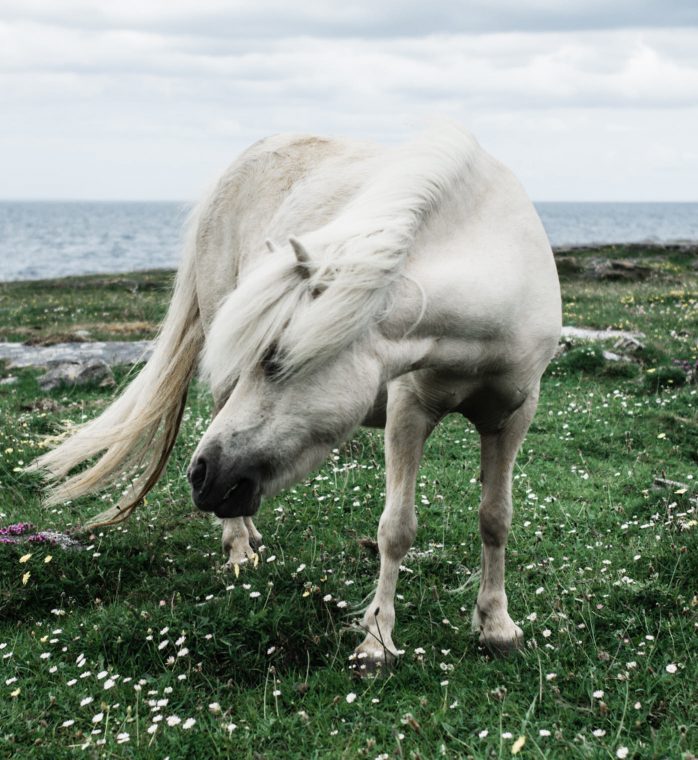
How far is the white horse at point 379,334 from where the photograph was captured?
4.03 meters

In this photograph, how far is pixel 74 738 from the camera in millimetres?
4570

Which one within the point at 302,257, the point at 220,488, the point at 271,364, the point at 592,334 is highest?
the point at 302,257

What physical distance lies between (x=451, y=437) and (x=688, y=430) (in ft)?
8.87

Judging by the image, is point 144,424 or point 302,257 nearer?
point 302,257

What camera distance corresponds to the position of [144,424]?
6938mm

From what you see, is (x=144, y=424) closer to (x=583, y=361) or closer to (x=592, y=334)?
(x=583, y=361)

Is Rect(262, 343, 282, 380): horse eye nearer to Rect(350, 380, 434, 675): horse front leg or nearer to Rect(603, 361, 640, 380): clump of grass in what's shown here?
Rect(350, 380, 434, 675): horse front leg

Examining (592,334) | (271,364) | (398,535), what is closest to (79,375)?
(398,535)

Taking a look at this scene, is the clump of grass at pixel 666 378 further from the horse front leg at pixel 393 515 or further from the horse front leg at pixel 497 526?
the horse front leg at pixel 393 515

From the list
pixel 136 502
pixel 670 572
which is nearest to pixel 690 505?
pixel 670 572

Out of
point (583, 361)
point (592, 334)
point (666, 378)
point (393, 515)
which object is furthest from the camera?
point (592, 334)

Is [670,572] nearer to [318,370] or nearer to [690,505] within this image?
[690,505]

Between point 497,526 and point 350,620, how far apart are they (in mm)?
1182

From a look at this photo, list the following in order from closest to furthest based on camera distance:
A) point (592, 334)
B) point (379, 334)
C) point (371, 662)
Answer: point (379, 334), point (371, 662), point (592, 334)
